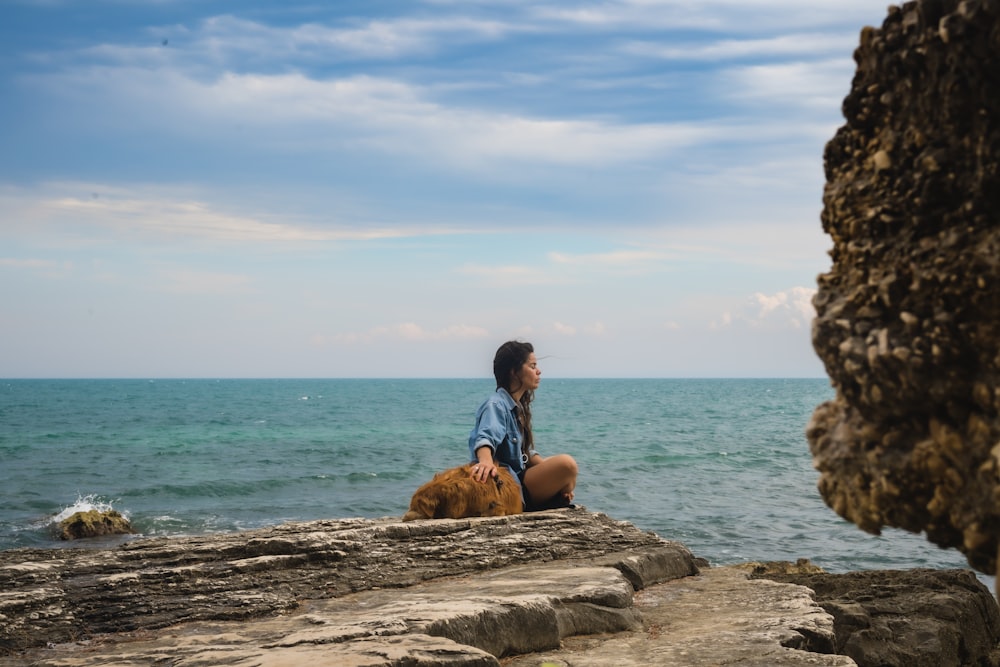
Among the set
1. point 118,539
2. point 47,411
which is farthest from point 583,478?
point 47,411

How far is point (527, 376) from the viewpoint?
27.7 feet

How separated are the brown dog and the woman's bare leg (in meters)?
0.40

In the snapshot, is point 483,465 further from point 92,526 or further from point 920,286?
point 92,526

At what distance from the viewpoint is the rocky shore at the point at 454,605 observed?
18.0 feet

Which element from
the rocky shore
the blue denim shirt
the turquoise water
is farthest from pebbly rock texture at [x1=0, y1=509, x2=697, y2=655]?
the turquoise water

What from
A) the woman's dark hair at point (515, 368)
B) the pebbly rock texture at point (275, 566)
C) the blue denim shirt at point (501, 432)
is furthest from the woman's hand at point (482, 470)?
the woman's dark hair at point (515, 368)

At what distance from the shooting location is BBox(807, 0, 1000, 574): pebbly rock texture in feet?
7.97

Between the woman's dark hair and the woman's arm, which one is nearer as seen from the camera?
the woman's arm

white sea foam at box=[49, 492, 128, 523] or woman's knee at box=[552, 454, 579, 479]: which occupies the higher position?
woman's knee at box=[552, 454, 579, 479]

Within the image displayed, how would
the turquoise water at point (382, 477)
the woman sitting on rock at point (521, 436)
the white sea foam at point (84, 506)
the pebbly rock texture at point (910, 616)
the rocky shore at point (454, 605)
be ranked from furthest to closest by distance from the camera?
1. the white sea foam at point (84, 506)
2. the turquoise water at point (382, 477)
3. the woman sitting on rock at point (521, 436)
4. the pebbly rock texture at point (910, 616)
5. the rocky shore at point (454, 605)

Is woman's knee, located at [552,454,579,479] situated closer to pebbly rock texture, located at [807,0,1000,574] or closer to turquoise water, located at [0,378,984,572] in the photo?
pebbly rock texture, located at [807,0,1000,574]

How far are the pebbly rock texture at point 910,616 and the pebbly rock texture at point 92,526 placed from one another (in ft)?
44.0

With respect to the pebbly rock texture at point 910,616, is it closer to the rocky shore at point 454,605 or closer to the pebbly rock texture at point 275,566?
the rocky shore at point 454,605

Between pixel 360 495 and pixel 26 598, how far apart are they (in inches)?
726
